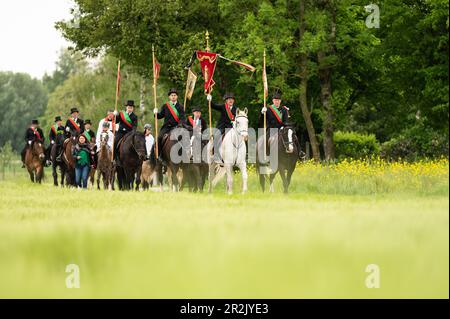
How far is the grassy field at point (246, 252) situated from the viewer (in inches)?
384

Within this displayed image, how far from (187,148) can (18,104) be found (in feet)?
346

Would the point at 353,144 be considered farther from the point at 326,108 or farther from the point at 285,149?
the point at 285,149

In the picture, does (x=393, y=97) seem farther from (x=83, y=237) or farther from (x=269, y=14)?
(x=83, y=237)

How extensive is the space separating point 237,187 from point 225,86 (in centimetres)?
1816

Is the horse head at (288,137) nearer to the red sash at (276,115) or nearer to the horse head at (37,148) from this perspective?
the red sash at (276,115)

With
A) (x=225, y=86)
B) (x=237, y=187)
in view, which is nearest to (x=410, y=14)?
(x=237, y=187)

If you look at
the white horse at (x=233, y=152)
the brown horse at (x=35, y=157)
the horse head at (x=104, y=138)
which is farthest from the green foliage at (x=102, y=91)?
the white horse at (x=233, y=152)

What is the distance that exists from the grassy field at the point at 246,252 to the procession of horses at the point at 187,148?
10.7 m

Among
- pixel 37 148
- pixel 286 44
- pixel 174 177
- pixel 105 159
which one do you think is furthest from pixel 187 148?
pixel 37 148

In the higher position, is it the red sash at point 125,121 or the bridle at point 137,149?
the red sash at point 125,121

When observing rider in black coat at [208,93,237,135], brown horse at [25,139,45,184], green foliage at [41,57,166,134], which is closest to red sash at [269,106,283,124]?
rider in black coat at [208,93,237,135]

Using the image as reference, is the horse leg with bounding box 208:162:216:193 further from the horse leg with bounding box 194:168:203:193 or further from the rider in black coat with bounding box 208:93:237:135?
the rider in black coat with bounding box 208:93:237:135

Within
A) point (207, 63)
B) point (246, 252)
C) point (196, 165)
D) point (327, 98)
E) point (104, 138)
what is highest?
point (207, 63)

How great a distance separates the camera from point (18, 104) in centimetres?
12838
